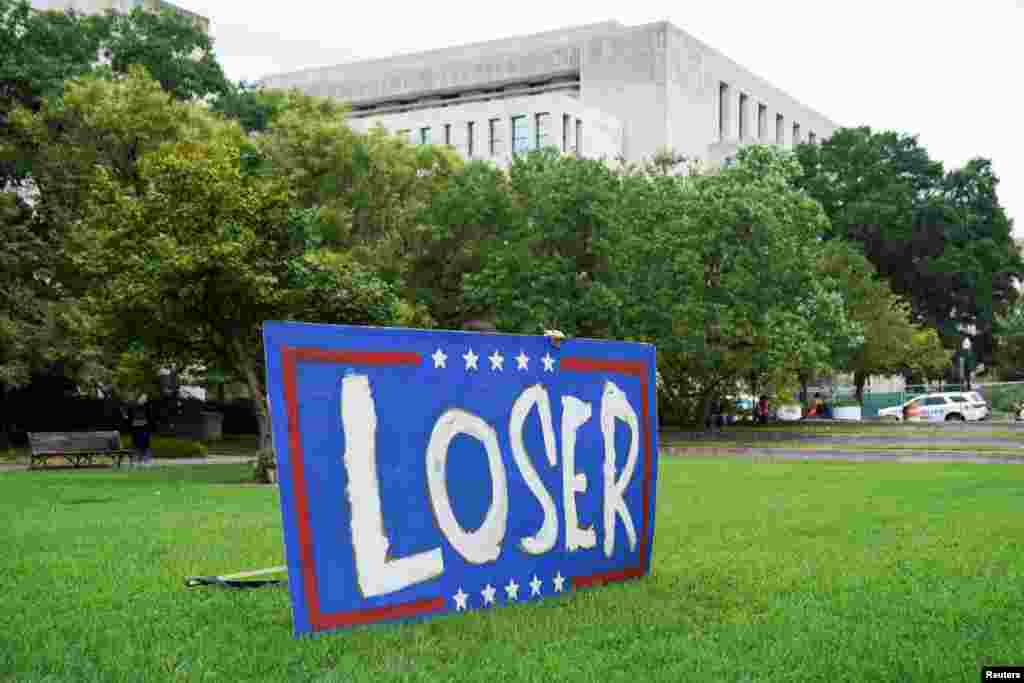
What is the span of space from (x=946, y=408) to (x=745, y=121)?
39.2 m

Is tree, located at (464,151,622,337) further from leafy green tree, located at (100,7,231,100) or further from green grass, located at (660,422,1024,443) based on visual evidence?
leafy green tree, located at (100,7,231,100)

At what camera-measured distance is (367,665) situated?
16.4 feet

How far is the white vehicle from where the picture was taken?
52312 mm

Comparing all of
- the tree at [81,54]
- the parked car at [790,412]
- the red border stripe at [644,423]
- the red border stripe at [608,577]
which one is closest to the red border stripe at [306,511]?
the red border stripe at [608,577]

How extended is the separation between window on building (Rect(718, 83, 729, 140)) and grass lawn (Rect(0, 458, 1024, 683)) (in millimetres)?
75182

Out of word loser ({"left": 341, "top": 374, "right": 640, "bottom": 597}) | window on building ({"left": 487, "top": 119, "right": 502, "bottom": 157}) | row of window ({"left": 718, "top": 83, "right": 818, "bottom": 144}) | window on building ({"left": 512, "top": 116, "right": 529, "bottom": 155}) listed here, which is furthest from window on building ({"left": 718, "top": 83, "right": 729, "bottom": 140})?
word loser ({"left": 341, "top": 374, "right": 640, "bottom": 597})

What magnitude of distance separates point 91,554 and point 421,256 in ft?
89.5

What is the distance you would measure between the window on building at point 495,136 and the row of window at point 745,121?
16386mm

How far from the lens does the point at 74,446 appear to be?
2581 centimetres

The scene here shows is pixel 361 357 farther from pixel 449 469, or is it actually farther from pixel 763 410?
pixel 763 410

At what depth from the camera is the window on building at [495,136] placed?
3024 inches

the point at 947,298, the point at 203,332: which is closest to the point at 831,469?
the point at 203,332

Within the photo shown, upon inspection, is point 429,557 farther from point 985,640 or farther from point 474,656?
point 985,640

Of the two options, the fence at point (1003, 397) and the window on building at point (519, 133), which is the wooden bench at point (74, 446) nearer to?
the fence at point (1003, 397)
